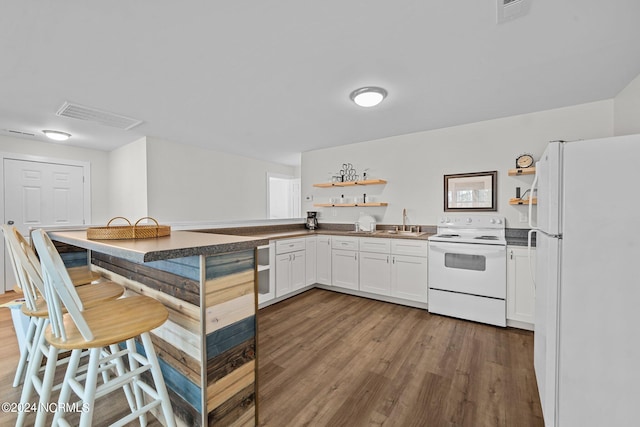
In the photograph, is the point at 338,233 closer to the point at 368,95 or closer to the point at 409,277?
the point at 409,277

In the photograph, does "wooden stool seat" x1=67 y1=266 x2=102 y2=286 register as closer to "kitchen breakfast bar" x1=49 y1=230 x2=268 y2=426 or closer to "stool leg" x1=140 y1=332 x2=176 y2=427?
"kitchen breakfast bar" x1=49 y1=230 x2=268 y2=426

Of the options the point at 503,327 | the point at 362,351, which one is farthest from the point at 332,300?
the point at 503,327

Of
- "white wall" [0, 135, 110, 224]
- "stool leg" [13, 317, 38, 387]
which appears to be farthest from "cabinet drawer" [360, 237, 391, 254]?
"white wall" [0, 135, 110, 224]

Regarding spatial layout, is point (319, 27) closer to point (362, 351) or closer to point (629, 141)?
point (629, 141)

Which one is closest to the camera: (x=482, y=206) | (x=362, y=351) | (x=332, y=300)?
(x=362, y=351)

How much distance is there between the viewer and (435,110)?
2.94 m

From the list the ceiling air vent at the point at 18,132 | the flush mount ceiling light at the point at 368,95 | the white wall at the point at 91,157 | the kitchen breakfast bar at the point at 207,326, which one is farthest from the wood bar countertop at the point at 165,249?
the white wall at the point at 91,157

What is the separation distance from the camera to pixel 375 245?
3.54 meters

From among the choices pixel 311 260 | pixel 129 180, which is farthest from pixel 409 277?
pixel 129 180

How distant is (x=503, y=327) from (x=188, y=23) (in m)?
3.70

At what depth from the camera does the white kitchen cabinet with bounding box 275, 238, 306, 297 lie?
135 inches

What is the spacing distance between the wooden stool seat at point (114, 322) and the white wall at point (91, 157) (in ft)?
14.6

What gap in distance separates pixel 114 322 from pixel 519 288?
130 inches

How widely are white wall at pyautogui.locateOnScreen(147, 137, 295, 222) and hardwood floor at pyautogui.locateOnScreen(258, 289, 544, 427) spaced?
96.0 inches
